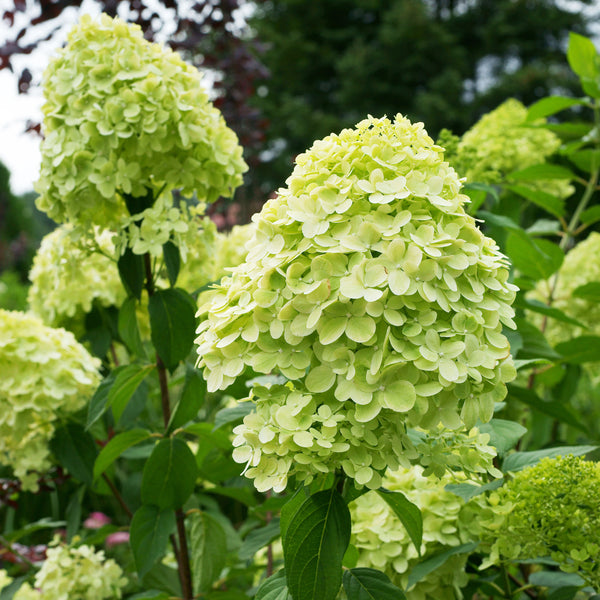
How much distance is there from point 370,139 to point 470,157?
0.66 metres

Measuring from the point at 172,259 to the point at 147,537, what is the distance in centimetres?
56

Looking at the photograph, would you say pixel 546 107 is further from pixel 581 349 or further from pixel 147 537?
pixel 147 537

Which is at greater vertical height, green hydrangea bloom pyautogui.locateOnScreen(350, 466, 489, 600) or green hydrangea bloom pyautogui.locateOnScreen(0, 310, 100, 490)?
green hydrangea bloom pyautogui.locateOnScreen(0, 310, 100, 490)

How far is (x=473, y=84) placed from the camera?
1675cm

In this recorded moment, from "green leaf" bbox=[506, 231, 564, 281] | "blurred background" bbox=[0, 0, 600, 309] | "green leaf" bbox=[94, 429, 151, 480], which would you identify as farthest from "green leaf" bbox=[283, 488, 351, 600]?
"blurred background" bbox=[0, 0, 600, 309]

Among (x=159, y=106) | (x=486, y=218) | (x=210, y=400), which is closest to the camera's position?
(x=159, y=106)

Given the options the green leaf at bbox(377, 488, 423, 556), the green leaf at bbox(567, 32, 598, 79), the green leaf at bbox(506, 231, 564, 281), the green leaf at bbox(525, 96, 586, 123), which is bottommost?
the green leaf at bbox(377, 488, 423, 556)

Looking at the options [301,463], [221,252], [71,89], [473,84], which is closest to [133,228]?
[71,89]

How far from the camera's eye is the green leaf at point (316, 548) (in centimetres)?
84

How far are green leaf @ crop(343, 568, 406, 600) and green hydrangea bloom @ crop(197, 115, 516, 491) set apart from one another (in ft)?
0.74

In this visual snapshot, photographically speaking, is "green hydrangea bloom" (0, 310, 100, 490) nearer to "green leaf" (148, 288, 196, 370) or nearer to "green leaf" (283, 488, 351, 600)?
"green leaf" (148, 288, 196, 370)

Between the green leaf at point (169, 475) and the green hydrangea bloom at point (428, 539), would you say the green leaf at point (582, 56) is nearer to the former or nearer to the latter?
the green hydrangea bloom at point (428, 539)

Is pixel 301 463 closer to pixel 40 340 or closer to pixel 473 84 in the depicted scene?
pixel 40 340

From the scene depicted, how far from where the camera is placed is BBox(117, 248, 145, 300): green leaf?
1.35 metres
